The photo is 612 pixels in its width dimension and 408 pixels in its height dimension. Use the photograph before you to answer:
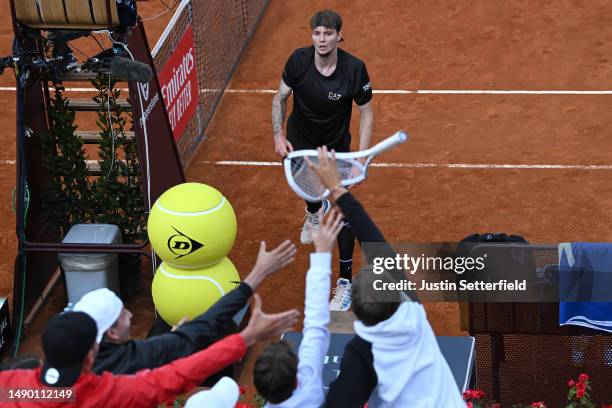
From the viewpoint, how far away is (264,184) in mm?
12164

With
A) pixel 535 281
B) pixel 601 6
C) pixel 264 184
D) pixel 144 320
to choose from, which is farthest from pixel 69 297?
pixel 601 6

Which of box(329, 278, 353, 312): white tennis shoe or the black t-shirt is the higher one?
the black t-shirt

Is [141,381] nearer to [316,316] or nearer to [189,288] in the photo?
[316,316]

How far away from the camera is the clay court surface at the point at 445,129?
11117 millimetres

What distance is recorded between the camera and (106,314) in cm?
552

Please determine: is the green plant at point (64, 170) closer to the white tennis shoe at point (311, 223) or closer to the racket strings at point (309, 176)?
the white tennis shoe at point (311, 223)

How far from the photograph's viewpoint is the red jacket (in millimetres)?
5258

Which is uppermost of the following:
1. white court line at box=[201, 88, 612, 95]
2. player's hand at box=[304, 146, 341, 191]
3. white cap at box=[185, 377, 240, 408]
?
white court line at box=[201, 88, 612, 95]

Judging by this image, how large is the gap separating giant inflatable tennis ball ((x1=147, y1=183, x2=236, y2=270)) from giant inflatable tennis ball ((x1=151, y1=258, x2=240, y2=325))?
0.26ft

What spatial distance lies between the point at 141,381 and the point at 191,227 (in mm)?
3222

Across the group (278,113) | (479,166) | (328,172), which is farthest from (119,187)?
(328,172)

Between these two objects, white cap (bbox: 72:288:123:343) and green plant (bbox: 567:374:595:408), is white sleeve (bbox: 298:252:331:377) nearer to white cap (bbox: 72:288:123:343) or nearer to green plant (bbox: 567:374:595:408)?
white cap (bbox: 72:288:123:343)

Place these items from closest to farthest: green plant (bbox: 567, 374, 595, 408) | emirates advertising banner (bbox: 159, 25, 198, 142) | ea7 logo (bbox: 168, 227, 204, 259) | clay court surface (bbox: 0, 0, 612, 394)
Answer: green plant (bbox: 567, 374, 595, 408), ea7 logo (bbox: 168, 227, 204, 259), clay court surface (bbox: 0, 0, 612, 394), emirates advertising banner (bbox: 159, 25, 198, 142)

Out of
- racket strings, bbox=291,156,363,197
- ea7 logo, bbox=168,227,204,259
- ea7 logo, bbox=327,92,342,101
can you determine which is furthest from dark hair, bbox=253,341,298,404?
ea7 logo, bbox=327,92,342,101
